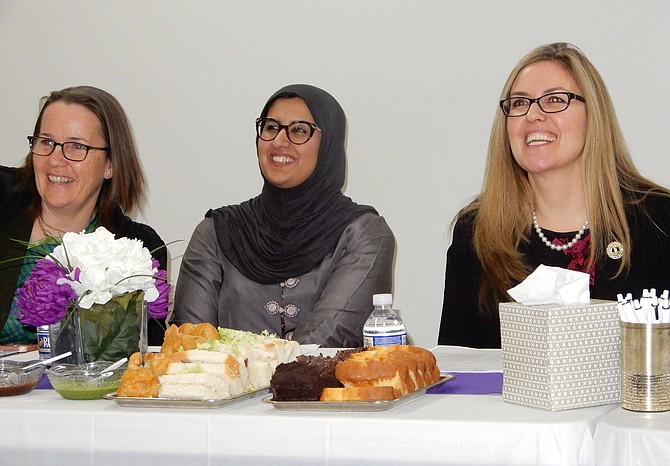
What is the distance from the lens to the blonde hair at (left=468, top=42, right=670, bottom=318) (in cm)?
250

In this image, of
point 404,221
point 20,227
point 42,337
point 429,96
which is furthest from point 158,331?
point 429,96

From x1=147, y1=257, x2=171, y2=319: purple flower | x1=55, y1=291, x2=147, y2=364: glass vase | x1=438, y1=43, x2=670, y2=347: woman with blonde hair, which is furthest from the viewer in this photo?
x1=438, y1=43, x2=670, y2=347: woman with blonde hair

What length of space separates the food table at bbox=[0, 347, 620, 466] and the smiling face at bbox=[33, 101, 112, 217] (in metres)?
1.57

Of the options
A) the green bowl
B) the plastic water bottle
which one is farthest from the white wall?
the green bowl

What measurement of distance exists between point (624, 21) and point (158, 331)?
7.19ft

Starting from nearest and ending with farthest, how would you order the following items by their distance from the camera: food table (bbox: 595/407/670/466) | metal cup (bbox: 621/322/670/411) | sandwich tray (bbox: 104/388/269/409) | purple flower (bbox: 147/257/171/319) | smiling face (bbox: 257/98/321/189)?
food table (bbox: 595/407/670/466), metal cup (bbox: 621/322/670/411), sandwich tray (bbox: 104/388/269/409), purple flower (bbox: 147/257/171/319), smiling face (bbox: 257/98/321/189)

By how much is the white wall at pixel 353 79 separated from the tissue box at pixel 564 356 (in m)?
2.35

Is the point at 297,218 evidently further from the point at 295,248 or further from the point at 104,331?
the point at 104,331

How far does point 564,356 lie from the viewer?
1.39 m

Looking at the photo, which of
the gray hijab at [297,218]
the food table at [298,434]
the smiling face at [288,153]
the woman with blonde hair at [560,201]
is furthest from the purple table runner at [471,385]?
the smiling face at [288,153]

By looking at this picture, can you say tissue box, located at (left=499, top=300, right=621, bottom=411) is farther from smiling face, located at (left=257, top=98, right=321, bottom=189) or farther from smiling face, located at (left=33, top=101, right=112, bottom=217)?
smiling face, located at (left=33, top=101, right=112, bottom=217)

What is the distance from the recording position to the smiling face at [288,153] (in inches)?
125

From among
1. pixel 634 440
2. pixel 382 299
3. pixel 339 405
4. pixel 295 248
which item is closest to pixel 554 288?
pixel 634 440

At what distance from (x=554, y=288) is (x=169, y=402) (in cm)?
66
